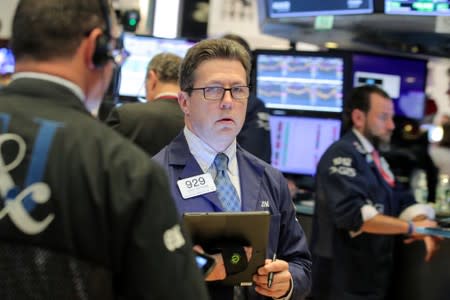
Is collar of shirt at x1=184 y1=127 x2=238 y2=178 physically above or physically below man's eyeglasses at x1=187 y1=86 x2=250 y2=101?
below

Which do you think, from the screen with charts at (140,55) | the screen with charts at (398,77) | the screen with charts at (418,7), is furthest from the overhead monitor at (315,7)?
the screen with charts at (140,55)

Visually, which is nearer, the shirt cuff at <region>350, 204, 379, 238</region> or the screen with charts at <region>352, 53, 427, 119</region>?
the shirt cuff at <region>350, 204, 379, 238</region>

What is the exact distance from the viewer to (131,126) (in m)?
3.41

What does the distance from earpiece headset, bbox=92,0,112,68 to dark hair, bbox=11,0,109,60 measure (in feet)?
0.10

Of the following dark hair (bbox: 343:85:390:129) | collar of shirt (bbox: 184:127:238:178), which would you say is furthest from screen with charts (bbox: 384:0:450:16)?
collar of shirt (bbox: 184:127:238:178)

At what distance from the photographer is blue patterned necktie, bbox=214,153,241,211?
2115mm

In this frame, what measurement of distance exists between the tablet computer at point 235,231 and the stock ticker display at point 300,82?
11.4 ft

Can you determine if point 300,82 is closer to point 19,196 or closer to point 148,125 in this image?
point 148,125

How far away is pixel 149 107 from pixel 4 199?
7.29ft

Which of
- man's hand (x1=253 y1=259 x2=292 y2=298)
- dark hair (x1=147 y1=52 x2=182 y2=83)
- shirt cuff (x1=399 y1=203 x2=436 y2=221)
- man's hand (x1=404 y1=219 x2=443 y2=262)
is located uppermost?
→ dark hair (x1=147 y1=52 x2=182 y2=83)

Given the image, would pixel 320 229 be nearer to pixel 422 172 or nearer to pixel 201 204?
pixel 422 172

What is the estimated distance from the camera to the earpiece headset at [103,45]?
1329 millimetres

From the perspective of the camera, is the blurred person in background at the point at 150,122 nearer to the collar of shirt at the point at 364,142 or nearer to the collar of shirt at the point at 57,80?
the collar of shirt at the point at 364,142

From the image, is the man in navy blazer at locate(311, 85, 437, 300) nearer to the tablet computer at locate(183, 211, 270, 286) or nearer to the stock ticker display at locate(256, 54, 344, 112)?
the stock ticker display at locate(256, 54, 344, 112)
